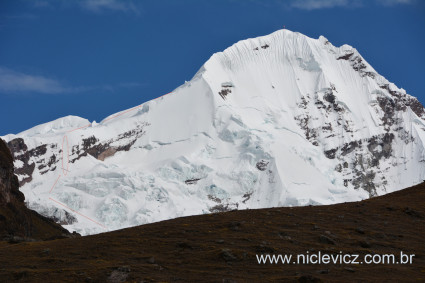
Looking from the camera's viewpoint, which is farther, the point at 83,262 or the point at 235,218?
the point at 235,218

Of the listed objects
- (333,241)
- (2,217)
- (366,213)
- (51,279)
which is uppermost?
(2,217)

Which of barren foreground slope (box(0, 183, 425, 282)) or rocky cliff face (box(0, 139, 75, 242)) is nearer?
barren foreground slope (box(0, 183, 425, 282))

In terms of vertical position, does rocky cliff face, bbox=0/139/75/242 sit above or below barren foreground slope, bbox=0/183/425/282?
above

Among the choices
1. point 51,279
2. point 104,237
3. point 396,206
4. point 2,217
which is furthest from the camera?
point 2,217

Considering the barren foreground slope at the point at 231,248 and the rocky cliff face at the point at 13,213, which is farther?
the rocky cliff face at the point at 13,213

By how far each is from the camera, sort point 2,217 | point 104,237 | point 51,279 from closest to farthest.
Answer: point 51,279
point 104,237
point 2,217

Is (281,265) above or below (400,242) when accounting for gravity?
below

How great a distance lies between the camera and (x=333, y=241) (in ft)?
167

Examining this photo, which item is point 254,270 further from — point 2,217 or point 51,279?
point 2,217

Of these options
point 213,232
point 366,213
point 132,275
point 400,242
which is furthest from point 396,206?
point 132,275

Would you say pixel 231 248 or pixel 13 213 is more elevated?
pixel 13 213

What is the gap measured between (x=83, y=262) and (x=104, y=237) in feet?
26.1

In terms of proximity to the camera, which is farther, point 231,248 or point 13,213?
point 13,213

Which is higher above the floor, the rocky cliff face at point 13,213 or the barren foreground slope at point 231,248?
the rocky cliff face at point 13,213
